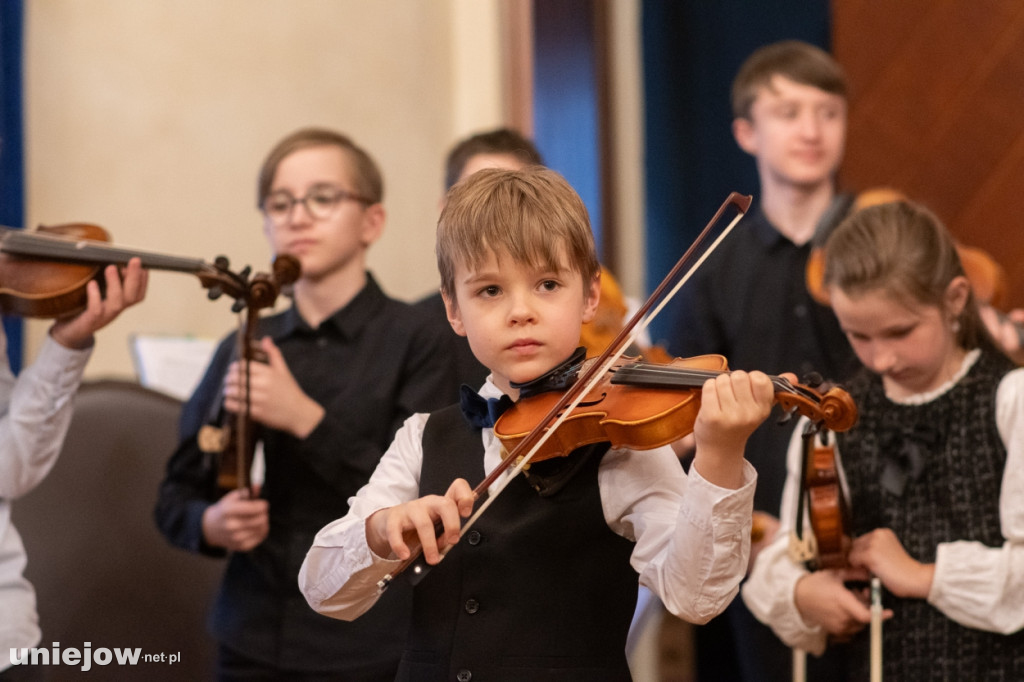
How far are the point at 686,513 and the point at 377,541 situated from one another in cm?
34

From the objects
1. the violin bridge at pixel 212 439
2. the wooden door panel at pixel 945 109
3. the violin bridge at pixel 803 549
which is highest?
the wooden door panel at pixel 945 109

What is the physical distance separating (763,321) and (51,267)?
1537 mm

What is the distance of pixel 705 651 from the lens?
314cm

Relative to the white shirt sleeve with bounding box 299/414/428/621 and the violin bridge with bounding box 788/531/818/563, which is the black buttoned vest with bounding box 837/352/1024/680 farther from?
the white shirt sleeve with bounding box 299/414/428/621

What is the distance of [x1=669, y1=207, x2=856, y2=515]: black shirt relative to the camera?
2.34m

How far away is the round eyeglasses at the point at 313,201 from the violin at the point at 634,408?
886 mm

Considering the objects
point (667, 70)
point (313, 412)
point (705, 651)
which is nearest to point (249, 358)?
point (313, 412)

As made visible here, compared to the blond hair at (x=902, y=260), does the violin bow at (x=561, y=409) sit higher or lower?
lower

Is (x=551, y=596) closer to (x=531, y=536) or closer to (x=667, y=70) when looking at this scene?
(x=531, y=536)

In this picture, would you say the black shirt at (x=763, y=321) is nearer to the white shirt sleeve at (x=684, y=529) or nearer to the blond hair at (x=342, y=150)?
the blond hair at (x=342, y=150)

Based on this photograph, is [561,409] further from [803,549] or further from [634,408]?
[803,549]

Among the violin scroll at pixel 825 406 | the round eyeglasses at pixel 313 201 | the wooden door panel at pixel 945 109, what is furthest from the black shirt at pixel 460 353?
the wooden door panel at pixel 945 109

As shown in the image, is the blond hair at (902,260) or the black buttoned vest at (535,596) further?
the blond hair at (902,260)

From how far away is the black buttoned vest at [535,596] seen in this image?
1230 millimetres
